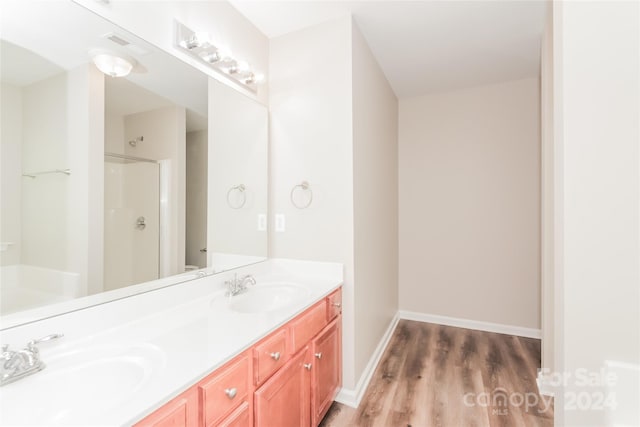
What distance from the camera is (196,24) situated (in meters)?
1.58

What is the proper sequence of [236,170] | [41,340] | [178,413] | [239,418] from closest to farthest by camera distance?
1. [178,413]
2. [41,340]
3. [239,418]
4. [236,170]

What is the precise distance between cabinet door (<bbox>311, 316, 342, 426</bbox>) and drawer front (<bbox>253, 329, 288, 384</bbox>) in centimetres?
30

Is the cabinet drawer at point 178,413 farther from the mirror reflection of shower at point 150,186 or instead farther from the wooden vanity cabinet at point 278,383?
the mirror reflection of shower at point 150,186

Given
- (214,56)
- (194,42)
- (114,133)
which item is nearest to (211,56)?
(214,56)

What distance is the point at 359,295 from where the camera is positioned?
201 cm

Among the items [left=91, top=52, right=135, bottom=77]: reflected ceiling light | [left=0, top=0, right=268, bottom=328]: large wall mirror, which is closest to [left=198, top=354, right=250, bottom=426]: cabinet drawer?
[left=0, top=0, right=268, bottom=328]: large wall mirror

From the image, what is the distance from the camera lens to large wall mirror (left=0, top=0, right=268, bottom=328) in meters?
0.96

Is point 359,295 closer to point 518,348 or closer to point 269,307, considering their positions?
point 269,307

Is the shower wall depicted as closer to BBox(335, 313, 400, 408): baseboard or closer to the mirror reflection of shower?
the mirror reflection of shower

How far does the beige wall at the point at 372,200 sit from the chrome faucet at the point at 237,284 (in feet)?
2.31

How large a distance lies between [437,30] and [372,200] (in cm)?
135

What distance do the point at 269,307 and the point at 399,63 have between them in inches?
93.1

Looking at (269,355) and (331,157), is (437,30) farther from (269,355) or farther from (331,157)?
(269,355)

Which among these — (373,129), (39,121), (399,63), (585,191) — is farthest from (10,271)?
(399,63)
